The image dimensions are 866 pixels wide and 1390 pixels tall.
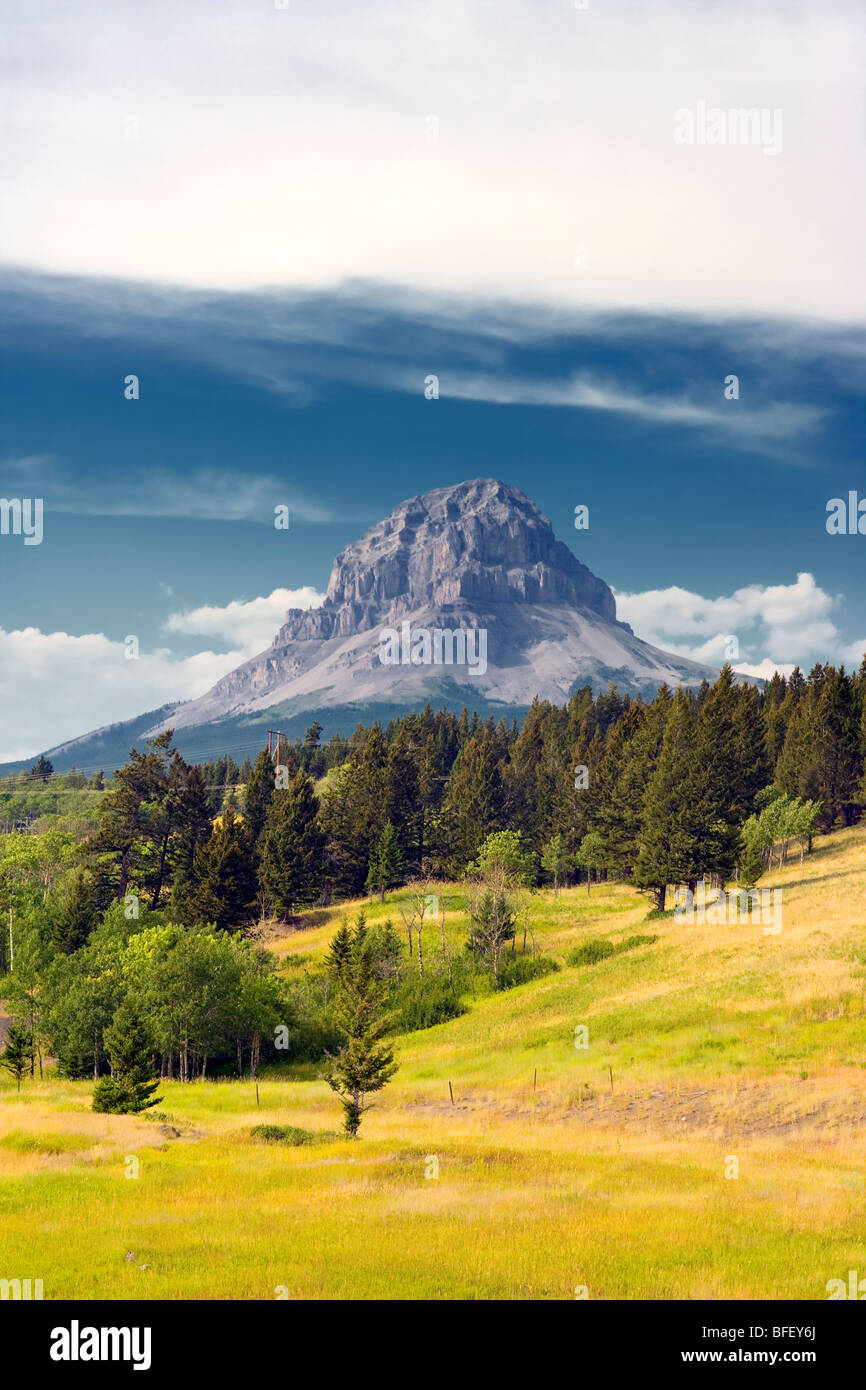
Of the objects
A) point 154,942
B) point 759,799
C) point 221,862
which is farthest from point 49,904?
point 759,799

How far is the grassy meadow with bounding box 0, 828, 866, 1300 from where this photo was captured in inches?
739

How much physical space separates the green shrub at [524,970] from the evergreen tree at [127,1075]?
114 feet

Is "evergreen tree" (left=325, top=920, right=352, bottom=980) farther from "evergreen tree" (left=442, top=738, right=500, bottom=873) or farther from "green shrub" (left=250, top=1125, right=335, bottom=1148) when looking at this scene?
"green shrub" (left=250, top=1125, right=335, bottom=1148)

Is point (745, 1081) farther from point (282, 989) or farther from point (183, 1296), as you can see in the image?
point (282, 989)

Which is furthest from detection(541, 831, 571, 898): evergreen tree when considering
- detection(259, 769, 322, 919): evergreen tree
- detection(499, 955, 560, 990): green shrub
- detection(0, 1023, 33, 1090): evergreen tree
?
detection(0, 1023, 33, 1090): evergreen tree

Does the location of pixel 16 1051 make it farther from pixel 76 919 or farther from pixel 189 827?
pixel 189 827

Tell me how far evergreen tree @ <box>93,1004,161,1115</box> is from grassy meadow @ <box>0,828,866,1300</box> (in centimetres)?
144

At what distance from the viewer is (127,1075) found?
45375 mm

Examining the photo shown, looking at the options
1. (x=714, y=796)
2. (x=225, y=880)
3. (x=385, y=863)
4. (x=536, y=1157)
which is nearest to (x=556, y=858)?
(x=385, y=863)

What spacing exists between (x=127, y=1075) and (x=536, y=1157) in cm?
2394

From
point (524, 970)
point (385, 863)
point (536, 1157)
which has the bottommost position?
point (524, 970)

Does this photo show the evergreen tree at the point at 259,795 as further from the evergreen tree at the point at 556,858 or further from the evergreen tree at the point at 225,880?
the evergreen tree at the point at 556,858

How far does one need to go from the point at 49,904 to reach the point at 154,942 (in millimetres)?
43512
